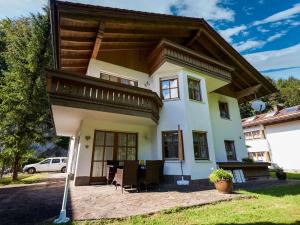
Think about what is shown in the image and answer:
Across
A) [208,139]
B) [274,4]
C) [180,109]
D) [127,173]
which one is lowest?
[127,173]

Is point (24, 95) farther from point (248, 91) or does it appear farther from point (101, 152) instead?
point (248, 91)

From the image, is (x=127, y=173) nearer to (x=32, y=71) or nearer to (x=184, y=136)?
(x=184, y=136)

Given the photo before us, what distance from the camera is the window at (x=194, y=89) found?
38.0 feet

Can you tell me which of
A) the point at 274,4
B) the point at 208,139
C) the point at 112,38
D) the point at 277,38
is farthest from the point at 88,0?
the point at 277,38

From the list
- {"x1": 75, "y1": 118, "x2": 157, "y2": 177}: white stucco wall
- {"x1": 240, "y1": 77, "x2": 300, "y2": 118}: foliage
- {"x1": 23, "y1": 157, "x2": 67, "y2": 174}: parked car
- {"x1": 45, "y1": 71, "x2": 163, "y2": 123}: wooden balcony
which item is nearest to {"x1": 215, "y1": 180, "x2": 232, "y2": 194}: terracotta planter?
{"x1": 75, "y1": 118, "x2": 157, "y2": 177}: white stucco wall

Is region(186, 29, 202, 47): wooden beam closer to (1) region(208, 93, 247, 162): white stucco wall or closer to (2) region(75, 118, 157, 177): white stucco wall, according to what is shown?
(1) region(208, 93, 247, 162): white stucco wall

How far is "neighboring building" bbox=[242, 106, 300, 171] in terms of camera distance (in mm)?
20352

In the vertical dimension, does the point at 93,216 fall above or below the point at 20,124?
below

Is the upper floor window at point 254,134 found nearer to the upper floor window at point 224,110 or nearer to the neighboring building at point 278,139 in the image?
the neighboring building at point 278,139

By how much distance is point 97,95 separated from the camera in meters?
7.80

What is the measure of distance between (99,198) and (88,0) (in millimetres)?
8377

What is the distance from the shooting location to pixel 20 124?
1652 centimetres

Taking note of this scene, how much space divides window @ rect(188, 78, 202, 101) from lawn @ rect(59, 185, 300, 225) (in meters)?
6.61

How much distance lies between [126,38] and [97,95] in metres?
4.58
